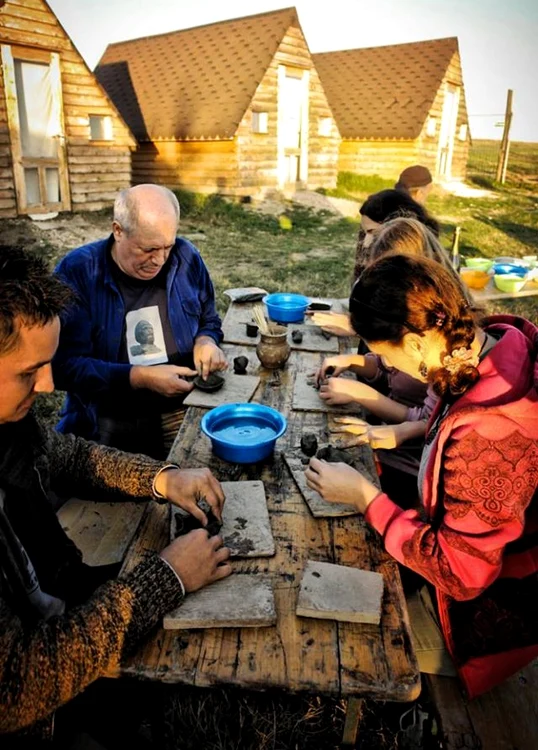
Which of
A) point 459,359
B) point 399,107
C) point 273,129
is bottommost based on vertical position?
point 459,359

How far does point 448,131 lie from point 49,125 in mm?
16727

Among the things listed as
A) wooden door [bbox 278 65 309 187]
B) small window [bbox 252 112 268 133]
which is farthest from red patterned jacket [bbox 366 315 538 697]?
wooden door [bbox 278 65 309 187]

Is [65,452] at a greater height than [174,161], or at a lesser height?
lesser

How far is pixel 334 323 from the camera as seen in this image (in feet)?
11.9

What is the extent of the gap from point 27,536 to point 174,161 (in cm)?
1692

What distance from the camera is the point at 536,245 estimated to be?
517 inches

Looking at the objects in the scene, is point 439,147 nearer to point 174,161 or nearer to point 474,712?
point 174,161

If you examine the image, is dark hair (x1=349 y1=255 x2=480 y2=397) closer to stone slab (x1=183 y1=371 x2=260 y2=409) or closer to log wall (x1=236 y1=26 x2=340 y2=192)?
stone slab (x1=183 y1=371 x2=260 y2=409)

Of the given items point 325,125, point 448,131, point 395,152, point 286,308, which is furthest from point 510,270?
point 448,131

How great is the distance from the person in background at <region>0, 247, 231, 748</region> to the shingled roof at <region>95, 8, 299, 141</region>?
15015mm

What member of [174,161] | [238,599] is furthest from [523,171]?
[238,599]

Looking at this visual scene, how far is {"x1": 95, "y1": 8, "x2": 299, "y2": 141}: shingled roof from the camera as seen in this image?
15914mm

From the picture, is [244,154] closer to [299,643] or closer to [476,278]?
[476,278]

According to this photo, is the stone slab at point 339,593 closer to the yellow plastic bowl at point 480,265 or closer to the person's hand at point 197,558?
the person's hand at point 197,558
